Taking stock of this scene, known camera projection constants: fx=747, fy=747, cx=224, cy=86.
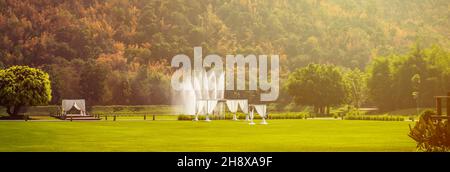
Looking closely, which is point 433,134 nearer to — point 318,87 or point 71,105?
point 71,105

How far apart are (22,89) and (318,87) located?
39.8 meters

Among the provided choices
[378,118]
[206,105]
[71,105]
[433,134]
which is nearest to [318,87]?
[378,118]

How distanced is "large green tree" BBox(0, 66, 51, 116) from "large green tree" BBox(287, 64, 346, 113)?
3572 cm

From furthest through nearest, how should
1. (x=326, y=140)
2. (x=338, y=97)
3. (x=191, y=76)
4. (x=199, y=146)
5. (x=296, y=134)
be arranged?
1. (x=191, y=76)
2. (x=338, y=97)
3. (x=296, y=134)
4. (x=326, y=140)
5. (x=199, y=146)

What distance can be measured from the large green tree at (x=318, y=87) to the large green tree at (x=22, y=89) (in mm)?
35719

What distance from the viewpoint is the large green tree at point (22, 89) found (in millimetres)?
81062

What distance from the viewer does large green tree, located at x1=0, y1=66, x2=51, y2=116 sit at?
81.1 m

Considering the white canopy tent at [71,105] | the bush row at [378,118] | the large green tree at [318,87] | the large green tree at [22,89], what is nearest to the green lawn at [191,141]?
the bush row at [378,118]

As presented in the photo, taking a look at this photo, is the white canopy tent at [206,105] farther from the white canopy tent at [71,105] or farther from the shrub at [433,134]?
the shrub at [433,134]

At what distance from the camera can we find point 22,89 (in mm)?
81625

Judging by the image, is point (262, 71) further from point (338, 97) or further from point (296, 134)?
point (296, 134)

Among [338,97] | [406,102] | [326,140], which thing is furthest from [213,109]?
[326,140]

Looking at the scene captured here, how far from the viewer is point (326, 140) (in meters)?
42.4

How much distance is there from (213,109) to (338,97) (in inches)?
911
